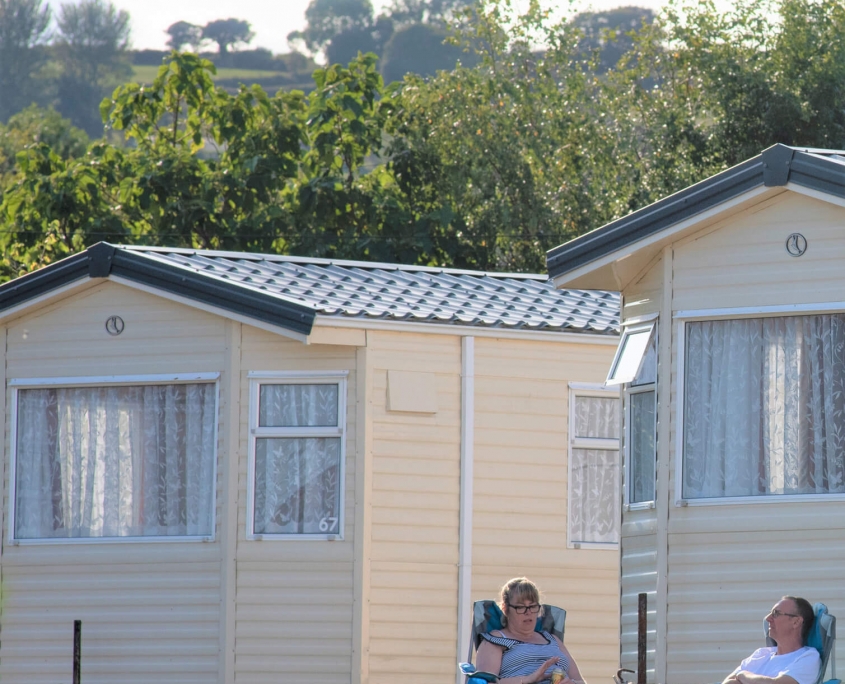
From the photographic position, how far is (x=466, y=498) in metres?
11.4

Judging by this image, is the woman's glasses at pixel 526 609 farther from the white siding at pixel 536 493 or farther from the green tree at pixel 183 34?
the green tree at pixel 183 34

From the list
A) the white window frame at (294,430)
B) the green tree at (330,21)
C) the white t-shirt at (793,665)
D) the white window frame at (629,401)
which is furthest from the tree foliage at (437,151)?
the green tree at (330,21)

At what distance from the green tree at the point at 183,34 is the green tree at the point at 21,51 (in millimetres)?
23539

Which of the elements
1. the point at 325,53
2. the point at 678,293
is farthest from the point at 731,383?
the point at 325,53

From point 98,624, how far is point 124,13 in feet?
420

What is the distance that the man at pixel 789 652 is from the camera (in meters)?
7.65

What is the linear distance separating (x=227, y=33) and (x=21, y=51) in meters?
30.8

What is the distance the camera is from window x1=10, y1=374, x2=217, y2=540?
444 inches

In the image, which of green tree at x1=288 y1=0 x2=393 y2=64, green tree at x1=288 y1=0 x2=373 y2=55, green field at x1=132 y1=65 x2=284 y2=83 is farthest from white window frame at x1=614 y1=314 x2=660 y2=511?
green tree at x1=288 y1=0 x2=373 y2=55

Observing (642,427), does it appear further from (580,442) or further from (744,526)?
(580,442)

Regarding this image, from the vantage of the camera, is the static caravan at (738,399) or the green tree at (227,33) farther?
the green tree at (227,33)

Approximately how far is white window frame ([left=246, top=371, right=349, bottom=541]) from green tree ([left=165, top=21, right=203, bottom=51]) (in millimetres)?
134915

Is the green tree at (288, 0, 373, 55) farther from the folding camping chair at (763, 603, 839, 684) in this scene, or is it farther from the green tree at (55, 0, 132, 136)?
the folding camping chair at (763, 603, 839, 684)

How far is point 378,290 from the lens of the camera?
38.9 feet
